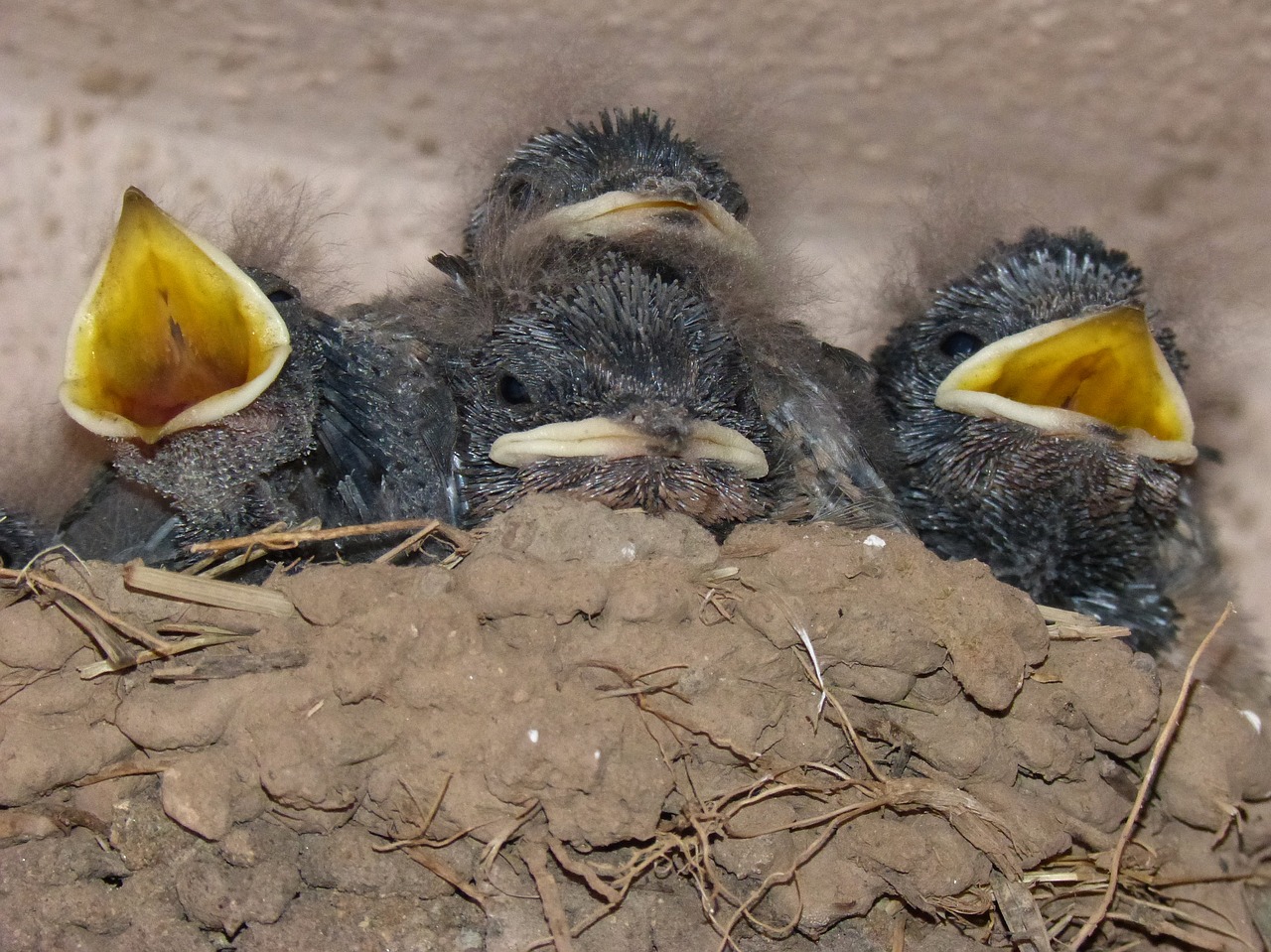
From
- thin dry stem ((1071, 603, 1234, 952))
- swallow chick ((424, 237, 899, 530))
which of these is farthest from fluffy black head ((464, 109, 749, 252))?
thin dry stem ((1071, 603, 1234, 952))

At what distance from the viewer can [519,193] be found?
1.68 meters

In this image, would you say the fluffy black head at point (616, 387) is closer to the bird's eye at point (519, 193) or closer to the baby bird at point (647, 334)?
the baby bird at point (647, 334)

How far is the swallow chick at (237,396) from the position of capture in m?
1.32

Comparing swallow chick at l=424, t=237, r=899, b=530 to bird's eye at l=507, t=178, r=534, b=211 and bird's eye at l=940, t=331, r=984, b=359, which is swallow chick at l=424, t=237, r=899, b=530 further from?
bird's eye at l=940, t=331, r=984, b=359

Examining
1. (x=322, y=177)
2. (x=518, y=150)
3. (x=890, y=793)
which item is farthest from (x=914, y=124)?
(x=890, y=793)

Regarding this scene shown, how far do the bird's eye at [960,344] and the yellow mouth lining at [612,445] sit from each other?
1.47 ft

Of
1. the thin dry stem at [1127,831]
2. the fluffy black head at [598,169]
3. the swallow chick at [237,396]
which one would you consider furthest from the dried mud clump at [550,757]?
the fluffy black head at [598,169]

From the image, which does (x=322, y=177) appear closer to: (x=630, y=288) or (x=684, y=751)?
(x=630, y=288)

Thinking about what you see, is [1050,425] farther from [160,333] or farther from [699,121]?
[160,333]

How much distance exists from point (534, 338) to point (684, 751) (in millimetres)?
489

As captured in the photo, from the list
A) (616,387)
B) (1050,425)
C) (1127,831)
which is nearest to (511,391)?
(616,387)

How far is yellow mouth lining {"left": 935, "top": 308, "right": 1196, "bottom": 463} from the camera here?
4.88 ft

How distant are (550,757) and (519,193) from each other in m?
0.79

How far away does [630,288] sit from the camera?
57.4 inches
